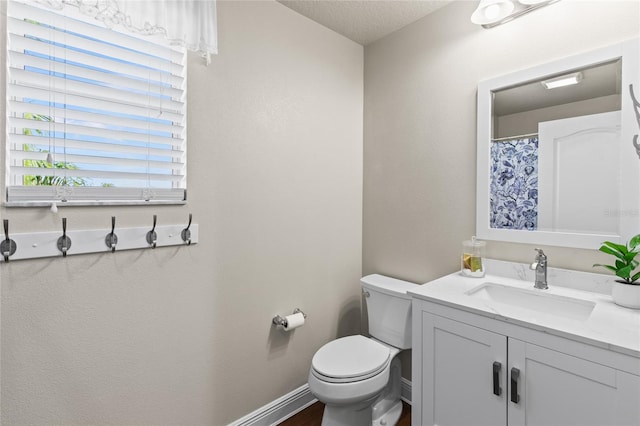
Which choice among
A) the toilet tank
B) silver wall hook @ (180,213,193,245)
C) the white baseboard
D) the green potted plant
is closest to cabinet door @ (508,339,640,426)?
the green potted plant

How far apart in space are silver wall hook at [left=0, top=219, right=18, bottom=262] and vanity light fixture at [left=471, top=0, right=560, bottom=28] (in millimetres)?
2126

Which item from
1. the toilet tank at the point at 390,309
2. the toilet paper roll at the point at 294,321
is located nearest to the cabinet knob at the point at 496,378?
the toilet tank at the point at 390,309

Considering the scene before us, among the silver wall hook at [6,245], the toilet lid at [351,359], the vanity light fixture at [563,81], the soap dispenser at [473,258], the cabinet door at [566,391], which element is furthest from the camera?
the soap dispenser at [473,258]

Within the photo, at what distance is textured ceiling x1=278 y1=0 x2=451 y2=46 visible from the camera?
178 centimetres

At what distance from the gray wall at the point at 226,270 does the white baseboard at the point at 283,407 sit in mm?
45

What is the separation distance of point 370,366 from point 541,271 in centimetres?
90

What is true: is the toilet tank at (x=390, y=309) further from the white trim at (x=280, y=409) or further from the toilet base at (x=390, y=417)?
the white trim at (x=280, y=409)

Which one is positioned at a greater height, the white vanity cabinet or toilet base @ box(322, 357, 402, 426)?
the white vanity cabinet

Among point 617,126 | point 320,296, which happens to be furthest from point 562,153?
point 320,296

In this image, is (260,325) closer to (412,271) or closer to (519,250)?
(412,271)

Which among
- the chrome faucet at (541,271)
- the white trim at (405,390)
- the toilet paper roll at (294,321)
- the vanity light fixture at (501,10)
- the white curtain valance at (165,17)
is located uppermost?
the vanity light fixture at (501,10)

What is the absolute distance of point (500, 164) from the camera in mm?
1606

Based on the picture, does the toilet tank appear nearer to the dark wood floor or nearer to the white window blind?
the dark wood floor

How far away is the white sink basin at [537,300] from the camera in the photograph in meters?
1.27
